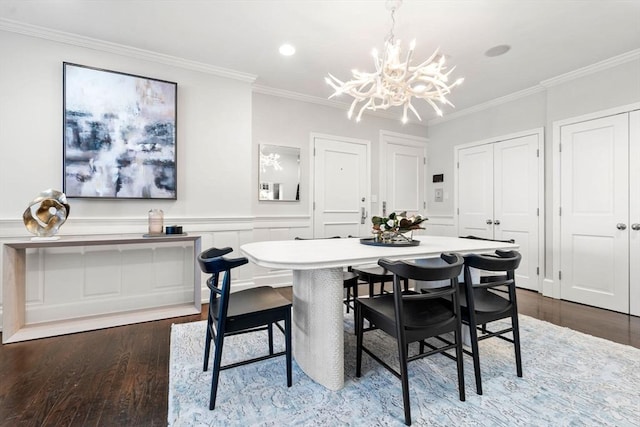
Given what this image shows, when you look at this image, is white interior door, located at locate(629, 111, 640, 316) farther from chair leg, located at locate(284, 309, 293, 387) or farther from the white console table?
the white console table

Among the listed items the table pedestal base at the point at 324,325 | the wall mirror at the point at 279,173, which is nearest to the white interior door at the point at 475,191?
the wall mirror at the point at 279,173

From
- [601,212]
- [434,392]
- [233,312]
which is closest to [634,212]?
[601,212]

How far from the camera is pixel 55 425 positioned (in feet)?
4.86

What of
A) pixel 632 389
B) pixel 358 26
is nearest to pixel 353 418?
pixel 632 389

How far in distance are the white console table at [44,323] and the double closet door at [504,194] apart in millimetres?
3961

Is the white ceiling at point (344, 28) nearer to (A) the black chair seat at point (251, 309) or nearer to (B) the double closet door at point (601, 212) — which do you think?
(B) the double closet door at point (601, 212)

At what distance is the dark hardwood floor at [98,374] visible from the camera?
1561 millimetres

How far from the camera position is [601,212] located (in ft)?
11.0

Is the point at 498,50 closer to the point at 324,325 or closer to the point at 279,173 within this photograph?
the point at 279,173

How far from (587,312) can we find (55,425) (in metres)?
4.40

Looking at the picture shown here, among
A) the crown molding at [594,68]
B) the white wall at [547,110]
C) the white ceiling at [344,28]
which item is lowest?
the white wall at [547,110]

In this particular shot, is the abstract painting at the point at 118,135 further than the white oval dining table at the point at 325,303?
Yes

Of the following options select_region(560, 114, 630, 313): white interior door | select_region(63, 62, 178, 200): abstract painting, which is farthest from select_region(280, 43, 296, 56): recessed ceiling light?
select_region(560, 114, 630, 313): white interior door

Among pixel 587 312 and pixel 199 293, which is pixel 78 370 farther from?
pixel 587 312
